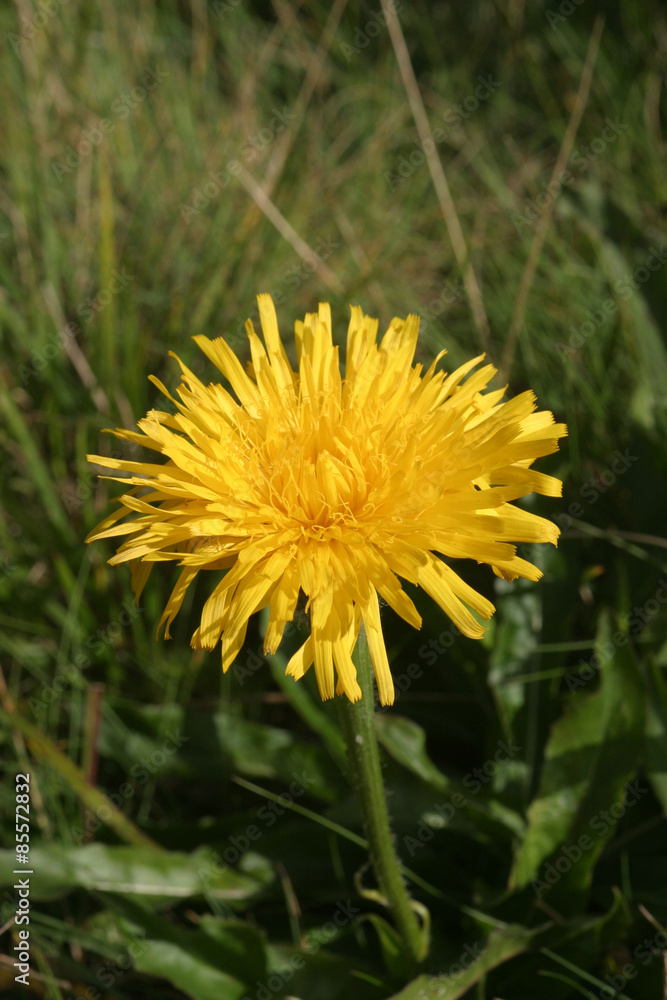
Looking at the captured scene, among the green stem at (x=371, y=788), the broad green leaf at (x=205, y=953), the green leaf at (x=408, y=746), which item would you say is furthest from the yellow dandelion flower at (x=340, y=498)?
the broad green leaf at (x=205, y=953)

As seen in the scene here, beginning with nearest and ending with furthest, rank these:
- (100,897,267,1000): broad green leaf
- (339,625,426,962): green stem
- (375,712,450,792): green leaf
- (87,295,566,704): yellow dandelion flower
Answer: (87,295,566,704): yellow dandelion flower
(339,625,426,962): green stem
(100,897,267,1000): broad green leaf
(375,712,450,792): green leaf

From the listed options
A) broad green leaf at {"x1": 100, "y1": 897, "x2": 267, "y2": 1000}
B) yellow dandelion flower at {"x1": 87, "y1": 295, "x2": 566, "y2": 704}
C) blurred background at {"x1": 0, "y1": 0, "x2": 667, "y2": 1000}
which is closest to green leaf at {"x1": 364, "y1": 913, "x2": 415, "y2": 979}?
blurred background at {"x1": 0, "y1": 0, "x2": 667, "y2": 1000}

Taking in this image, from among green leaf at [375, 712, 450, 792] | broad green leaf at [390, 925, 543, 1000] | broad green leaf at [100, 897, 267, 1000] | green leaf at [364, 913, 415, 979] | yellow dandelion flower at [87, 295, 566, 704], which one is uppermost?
yellow dandelion flower at [87, 295, 566, 704]

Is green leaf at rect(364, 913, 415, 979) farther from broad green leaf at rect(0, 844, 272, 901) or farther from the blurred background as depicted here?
broad green leaf at rect(0, 844, 272, 901)

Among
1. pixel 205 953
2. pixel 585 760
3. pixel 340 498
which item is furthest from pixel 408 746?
pixel 340 498

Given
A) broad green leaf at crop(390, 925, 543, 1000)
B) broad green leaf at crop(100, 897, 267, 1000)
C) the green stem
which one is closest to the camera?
the green stem

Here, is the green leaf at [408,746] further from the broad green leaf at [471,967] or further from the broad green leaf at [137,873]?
the broad green leaf at [137,873]

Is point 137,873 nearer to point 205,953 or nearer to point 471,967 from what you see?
point 205,953

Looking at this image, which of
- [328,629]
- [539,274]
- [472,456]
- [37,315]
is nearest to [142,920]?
[328,629]
